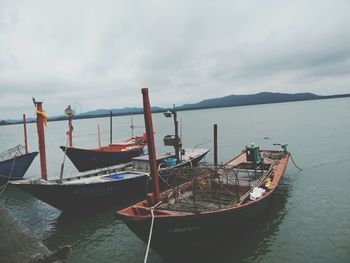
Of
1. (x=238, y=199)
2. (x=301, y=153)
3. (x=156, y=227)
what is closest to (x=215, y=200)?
(x=238, y=199)

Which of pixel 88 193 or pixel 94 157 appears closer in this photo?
pixel 88 193

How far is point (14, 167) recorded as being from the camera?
80.5 feet

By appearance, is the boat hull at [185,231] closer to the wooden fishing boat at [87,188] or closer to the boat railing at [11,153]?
the wooden fishing boat at [87,188]

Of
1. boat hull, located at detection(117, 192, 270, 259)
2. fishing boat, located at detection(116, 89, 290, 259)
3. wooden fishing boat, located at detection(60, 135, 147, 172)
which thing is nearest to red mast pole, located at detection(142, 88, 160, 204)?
fishing boat, located at detection(116, 89, 290, 259)

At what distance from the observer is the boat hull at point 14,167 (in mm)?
24328

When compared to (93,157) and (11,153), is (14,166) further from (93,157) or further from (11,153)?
(93,157)

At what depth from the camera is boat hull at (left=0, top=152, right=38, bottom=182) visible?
2433 centimetres

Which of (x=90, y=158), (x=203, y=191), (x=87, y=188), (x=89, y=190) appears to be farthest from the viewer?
(x=90, y=158)

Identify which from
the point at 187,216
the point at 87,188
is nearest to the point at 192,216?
the point at 187,216

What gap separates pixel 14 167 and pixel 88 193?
443 inches

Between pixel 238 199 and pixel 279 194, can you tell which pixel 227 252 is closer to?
pixel 238 199

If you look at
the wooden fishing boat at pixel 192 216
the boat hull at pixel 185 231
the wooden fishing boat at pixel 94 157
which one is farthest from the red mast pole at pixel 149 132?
the wooden fishing boat at pixel 94 157

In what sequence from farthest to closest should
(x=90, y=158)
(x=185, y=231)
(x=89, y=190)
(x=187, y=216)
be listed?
(x=90, y=158) < (x=89, y=190) < (x=185, y=231) < (x=187, y=216)

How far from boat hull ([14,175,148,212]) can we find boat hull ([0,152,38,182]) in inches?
396
